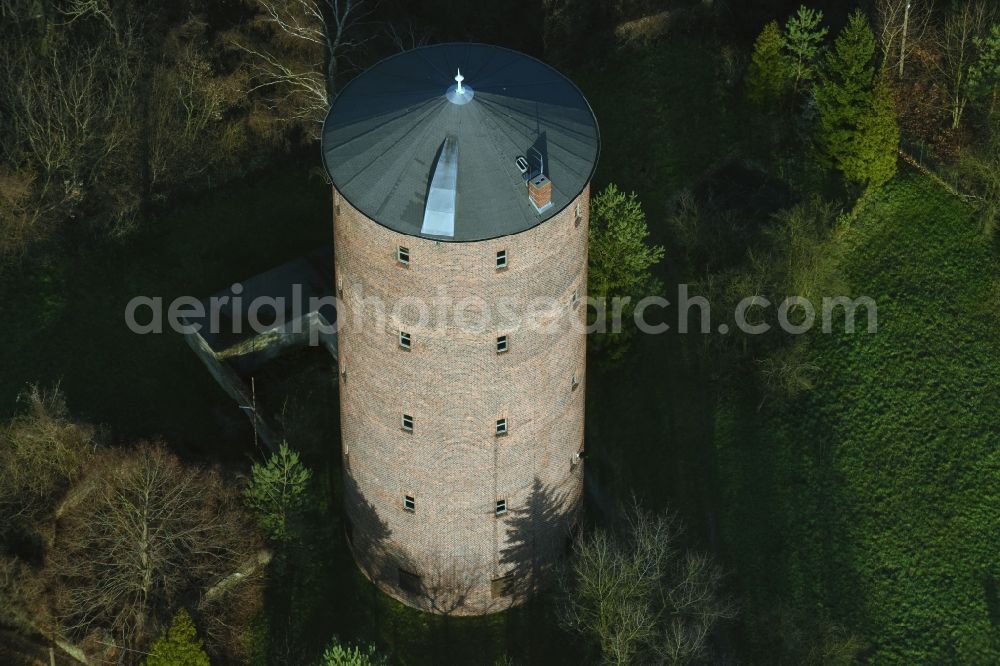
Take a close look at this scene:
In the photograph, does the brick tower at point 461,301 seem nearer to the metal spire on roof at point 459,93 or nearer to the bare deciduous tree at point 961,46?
the metal spire on roof at point 459,93

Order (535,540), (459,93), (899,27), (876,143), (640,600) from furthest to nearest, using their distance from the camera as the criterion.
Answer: (899,27) < (876,143) < (535,540) < (640,600) < (459,93)

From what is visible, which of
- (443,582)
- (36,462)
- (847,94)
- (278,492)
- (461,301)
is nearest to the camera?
(461,301)

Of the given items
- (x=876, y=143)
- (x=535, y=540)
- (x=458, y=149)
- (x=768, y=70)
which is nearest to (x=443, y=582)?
(x=535, y=540)

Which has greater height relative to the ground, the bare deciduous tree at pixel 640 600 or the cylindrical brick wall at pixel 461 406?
the cylindrical brick wall at pixel 461 406

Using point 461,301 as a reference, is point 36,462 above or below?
below

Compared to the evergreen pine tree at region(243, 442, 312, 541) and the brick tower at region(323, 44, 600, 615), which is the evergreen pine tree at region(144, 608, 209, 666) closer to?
the evergreen pine tree at region(243, 442, 312, 541)

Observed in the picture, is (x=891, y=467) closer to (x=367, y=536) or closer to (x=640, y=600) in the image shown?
(x=640, y=600)

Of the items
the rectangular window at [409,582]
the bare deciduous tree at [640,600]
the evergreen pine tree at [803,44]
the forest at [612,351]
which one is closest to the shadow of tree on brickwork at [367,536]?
the rectangular window at [409,582]

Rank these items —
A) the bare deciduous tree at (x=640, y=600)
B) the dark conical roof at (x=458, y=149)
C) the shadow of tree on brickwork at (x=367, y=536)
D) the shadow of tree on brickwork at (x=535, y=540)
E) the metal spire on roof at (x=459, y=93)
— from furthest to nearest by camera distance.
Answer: the shadow of tree on brickwork at (x=367, y=536) → the shadow of tree on brickwork at (x=535, y=540) → the bare deciduous tree at (x=640, y=600) → the metal spire on roof at (x=459, y=93) → the dark conical roof at (x=458, y=149)
